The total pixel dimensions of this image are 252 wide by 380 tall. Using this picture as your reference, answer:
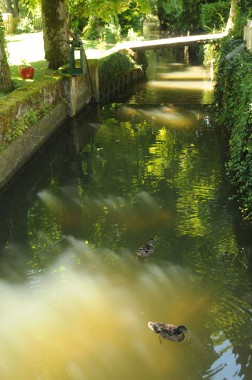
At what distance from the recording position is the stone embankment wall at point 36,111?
39.8 ft

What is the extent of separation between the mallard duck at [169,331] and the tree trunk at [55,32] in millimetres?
13829

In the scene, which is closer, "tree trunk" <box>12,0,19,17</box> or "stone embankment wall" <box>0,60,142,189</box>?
"stone embankment wall" <box>0,60,142,189</box>

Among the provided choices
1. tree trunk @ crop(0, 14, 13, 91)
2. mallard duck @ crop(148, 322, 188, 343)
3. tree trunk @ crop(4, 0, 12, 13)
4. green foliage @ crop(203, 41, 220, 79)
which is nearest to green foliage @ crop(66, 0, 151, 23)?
tree trunk @ crop(0, 14, 13, 91)

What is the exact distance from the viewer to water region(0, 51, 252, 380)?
6.66 meters

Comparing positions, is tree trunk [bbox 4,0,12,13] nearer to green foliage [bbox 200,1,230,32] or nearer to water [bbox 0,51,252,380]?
green foliage [bbox 200,1,230,32]

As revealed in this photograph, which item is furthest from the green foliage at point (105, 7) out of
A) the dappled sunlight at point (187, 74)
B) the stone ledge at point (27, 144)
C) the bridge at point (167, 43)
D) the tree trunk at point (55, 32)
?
the dappled sunlight at point (187, 74)

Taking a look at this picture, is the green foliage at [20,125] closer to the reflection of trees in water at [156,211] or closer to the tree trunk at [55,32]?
the reflection of trees in water at [156,211]

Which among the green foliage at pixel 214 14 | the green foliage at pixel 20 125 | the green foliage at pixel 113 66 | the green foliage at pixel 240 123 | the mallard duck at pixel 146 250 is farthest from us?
the green foliage at pixel 214 14

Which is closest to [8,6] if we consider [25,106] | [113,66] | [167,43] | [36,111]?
[167,43]

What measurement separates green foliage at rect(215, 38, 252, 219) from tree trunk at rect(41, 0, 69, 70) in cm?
631

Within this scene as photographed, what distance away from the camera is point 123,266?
345 inches

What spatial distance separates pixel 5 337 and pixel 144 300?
7.20ft

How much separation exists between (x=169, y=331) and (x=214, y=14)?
95.2ft

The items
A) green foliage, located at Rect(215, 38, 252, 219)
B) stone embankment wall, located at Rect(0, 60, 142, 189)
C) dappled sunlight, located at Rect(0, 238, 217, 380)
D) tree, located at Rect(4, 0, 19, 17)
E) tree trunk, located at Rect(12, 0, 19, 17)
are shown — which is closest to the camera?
dappled sunlight, located at Rect(0, 238, 217, 380)
